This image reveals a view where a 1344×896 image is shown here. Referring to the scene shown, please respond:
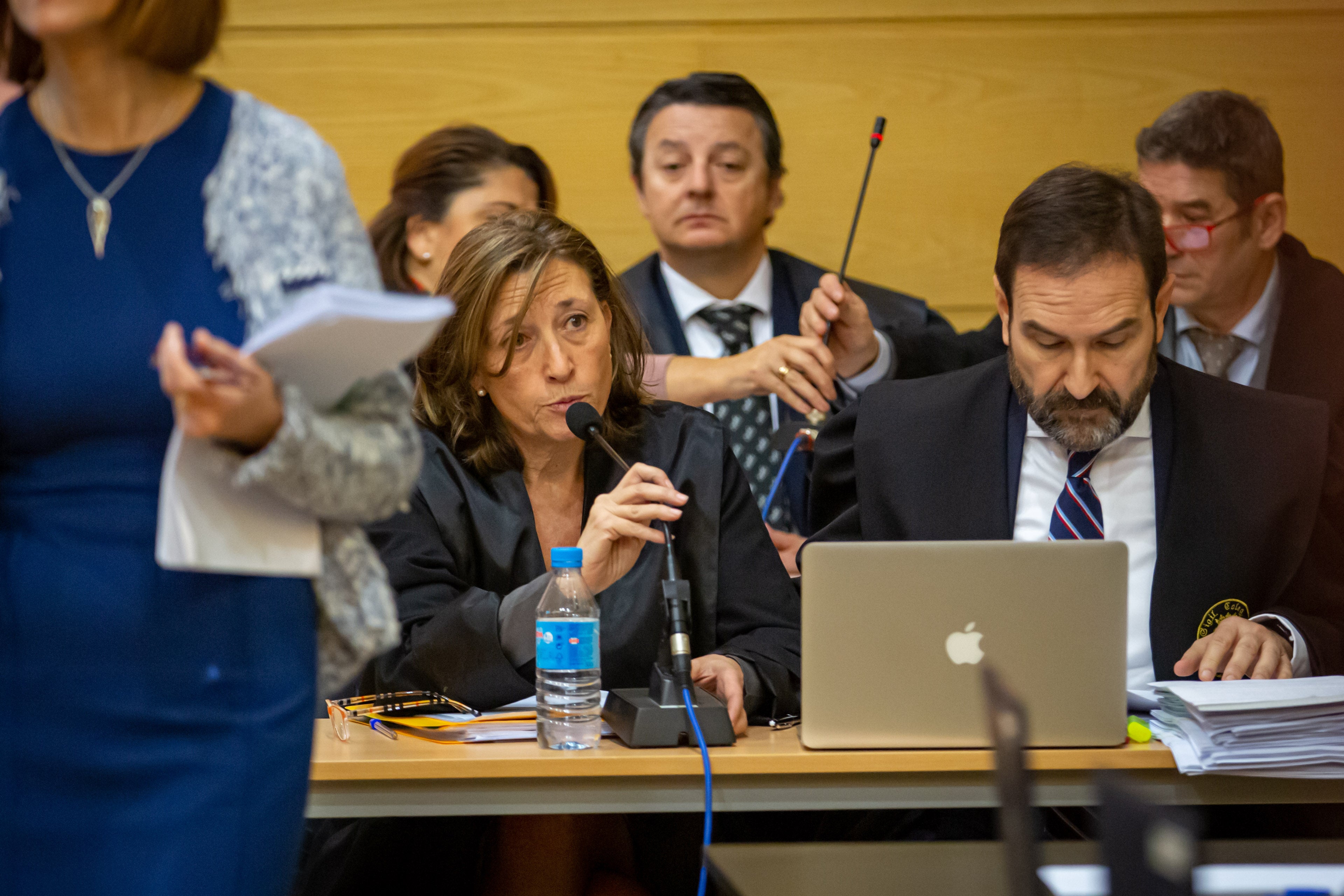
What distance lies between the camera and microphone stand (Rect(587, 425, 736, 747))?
4.91 feet

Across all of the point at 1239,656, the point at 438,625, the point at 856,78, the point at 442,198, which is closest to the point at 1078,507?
the point at 1239,656

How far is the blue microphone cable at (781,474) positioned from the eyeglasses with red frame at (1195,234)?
3.13ft

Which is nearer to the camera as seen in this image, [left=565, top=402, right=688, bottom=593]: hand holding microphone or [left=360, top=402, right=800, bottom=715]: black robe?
[left=565, top=402, right=688, bottom=593]: hand holding microphone

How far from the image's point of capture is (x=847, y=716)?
149 centimetres

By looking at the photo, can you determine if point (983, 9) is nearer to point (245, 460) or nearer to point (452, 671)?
point (452, 671)

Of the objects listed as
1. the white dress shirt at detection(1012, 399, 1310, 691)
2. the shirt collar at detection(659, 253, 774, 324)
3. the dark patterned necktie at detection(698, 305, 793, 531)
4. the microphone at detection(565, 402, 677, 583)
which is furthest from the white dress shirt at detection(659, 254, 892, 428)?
the microphone at detection(565, 402, 677, 583)

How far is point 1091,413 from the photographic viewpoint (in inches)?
76.8

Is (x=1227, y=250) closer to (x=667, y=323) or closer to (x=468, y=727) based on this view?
(x=667, y=323)

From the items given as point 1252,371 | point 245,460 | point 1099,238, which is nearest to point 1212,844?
point 245,460

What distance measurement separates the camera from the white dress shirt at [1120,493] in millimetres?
1938

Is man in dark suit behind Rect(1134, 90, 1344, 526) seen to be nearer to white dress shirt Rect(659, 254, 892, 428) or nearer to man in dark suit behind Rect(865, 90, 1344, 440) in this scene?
man in dark suit behind Rect(865, 90, 1344, 440)

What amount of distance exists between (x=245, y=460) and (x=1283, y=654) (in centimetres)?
138

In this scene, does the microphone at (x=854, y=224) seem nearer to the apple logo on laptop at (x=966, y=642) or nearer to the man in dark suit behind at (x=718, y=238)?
the man in dark suit behind at (x=718, y=238)

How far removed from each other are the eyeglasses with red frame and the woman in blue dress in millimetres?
2287
